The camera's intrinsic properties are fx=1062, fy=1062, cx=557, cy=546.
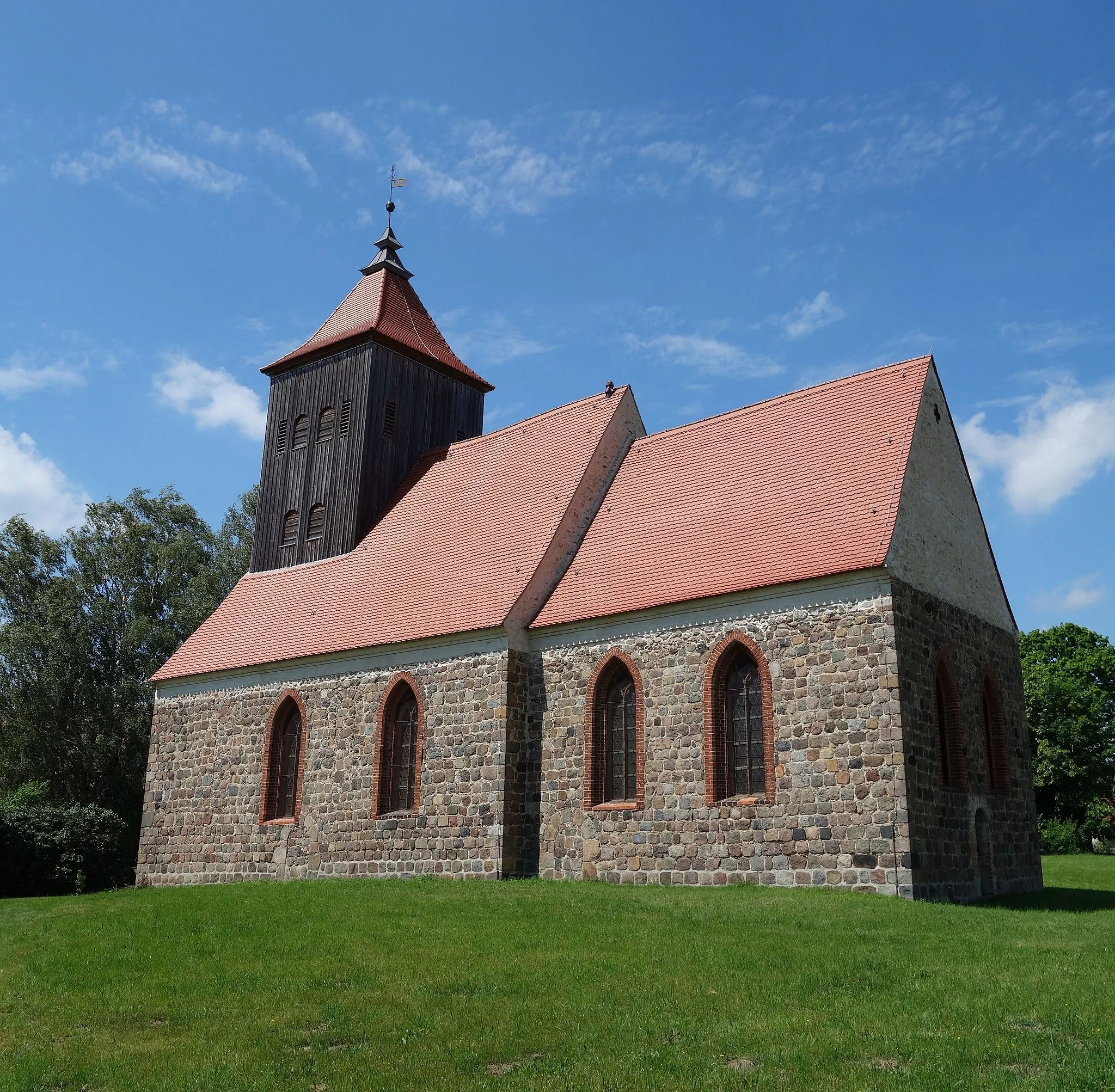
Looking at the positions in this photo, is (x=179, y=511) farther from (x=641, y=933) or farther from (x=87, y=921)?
(x=641, y=933)

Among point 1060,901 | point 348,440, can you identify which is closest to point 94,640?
point 348,440

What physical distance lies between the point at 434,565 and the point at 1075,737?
1076 inches

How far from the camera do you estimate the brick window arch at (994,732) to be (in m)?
17.7

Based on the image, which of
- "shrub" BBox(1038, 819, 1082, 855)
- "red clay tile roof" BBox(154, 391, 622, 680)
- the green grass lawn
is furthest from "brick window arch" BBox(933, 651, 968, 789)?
"shrub" BBox(1038, 819, 1082, 855)

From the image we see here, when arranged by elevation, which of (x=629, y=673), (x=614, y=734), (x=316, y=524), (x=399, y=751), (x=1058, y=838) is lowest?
(x=1058, y=838)

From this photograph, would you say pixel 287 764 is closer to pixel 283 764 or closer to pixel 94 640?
pixel 283 764

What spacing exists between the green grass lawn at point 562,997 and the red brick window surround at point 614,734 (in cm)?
394

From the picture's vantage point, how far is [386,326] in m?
25.8

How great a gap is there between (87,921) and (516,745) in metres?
7.26

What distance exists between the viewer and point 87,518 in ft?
122

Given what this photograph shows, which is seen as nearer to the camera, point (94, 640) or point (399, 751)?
point (399, 751)

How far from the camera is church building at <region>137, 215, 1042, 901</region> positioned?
49.1 feet

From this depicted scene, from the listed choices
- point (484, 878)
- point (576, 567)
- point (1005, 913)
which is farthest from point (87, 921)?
point (1005, 913)

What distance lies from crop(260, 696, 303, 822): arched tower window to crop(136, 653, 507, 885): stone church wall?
0.75ft
